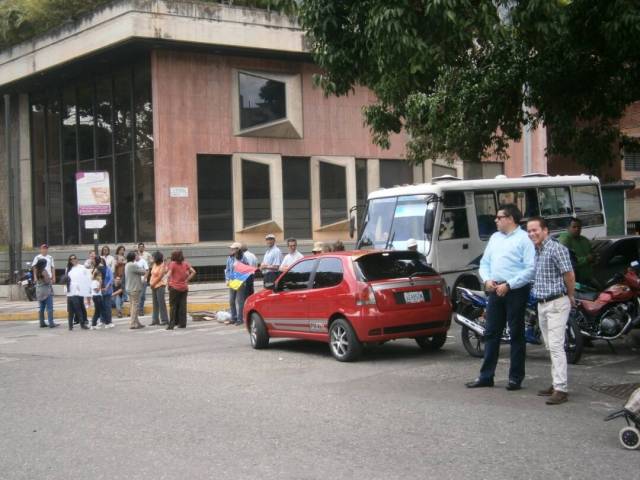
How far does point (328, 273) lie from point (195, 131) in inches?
714

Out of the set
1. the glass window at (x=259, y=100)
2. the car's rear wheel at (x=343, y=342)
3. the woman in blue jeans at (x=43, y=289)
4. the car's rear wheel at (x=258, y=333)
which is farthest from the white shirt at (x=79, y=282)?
the glass window at (x=259, y=100)

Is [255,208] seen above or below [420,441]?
Answer: above

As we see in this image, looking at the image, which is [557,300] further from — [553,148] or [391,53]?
[553,148]

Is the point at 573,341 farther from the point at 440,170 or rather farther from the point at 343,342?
the point at 440,170

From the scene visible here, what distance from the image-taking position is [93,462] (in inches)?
239

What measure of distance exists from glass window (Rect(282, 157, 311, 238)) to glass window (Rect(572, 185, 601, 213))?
12900mm

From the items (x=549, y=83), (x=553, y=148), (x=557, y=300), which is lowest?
(x=557, y=300)

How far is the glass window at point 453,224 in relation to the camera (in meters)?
16.5

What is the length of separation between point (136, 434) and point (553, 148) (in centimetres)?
969

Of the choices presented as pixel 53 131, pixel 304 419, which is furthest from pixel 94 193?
pixel 304 419

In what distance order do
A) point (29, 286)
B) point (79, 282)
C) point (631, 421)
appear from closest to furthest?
point (631, 421), point (79, 282), point (29, 286)

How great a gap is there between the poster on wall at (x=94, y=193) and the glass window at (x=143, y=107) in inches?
201

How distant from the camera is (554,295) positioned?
7.84 m

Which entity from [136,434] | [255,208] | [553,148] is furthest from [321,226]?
[136,434]
